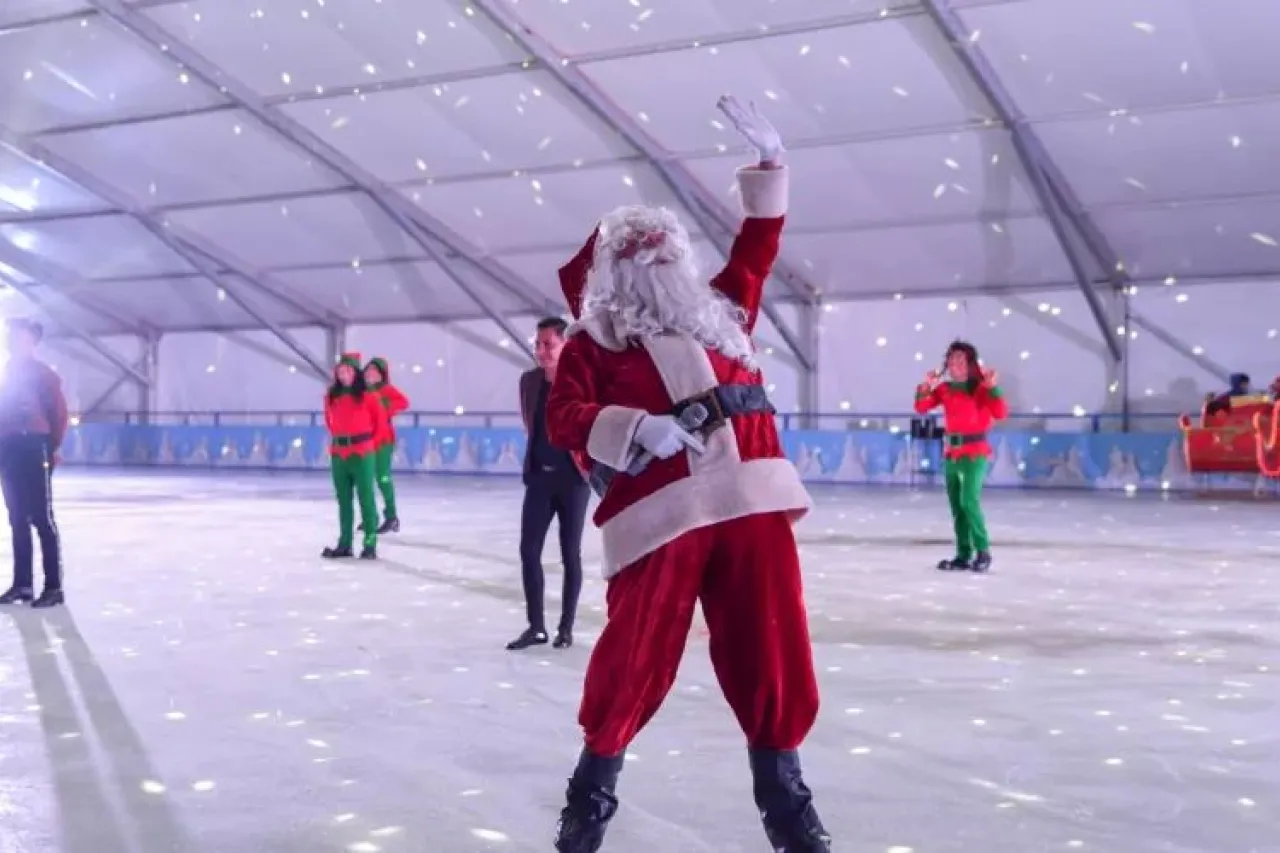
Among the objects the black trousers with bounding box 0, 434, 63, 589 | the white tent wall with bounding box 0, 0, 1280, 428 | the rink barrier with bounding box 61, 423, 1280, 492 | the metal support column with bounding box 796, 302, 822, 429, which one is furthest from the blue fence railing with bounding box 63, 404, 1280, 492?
the black trousers with bounding box 0, 434, 63, 589

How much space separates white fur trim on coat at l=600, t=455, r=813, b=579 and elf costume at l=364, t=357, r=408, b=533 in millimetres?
7238

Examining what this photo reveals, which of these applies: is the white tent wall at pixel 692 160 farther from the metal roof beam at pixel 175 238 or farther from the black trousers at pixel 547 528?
the black trousers at pixel 547 528

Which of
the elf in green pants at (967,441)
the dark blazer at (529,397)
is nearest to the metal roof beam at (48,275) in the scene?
the elf in green pants at (967,441)

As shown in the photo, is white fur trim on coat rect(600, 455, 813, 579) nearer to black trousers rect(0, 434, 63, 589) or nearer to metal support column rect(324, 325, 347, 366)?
black trousers rect(0, 434, 63, 589)

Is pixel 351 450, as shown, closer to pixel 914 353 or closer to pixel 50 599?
pixel 50 599

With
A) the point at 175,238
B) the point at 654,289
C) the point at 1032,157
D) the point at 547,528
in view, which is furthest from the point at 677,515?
the point at 175,238

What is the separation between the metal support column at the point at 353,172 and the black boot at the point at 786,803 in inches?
615

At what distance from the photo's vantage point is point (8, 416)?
7195mm

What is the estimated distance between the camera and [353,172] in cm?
1903

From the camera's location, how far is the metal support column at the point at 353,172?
16500 millimetres

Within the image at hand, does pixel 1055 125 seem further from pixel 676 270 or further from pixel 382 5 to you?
pixel 676 270

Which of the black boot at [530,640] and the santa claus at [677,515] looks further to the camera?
the black boot at [530,640]

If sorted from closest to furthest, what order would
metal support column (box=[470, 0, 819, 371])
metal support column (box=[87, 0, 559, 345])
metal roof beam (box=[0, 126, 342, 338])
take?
1. metal support column (box=[470, 0, 819, 371])
2. metal support column (box=[87, 0, 559, 345])
3. metal roof beam (box=[0, 126, 342, 338])

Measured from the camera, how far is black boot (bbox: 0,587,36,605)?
751 centimetres
